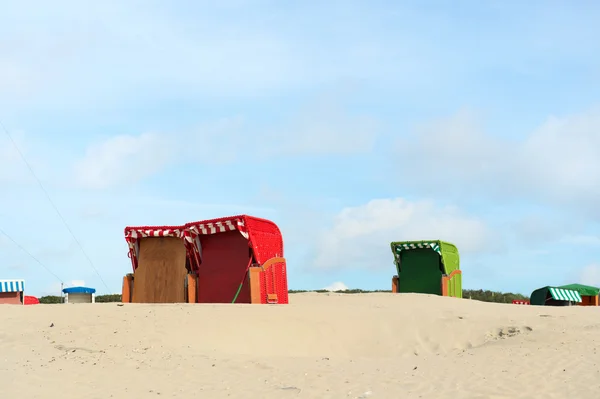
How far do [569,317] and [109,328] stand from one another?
10.4 meters

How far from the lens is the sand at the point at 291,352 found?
8.38 meters

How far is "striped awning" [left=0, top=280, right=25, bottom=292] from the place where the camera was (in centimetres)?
2253

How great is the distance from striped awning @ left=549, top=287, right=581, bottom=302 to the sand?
10852 mm

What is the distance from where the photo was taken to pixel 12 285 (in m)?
22.9

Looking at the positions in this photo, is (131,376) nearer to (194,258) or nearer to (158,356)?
(158,356)

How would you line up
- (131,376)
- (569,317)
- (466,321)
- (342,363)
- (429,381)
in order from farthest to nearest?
(569,317)
(466,321)
(342,363)
(131,376)
(429,381)

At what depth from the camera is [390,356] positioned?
1179cm

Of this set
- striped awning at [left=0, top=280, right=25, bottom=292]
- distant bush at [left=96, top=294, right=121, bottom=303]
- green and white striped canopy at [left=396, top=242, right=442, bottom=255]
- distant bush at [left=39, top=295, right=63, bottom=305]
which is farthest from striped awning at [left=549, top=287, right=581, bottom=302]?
distant bush at [left=39, top=295, right=63, bottom=305]

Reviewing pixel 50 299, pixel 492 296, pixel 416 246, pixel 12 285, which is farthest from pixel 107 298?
pixel 492 296

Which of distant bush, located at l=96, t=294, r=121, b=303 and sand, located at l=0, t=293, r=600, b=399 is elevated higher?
distant bush, located at l=96, t=294, r=121, b=303

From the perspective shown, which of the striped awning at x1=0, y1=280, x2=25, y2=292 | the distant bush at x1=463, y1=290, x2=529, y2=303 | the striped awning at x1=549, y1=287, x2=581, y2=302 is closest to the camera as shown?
the striped awning at x1=0, y1=280, x2=25, y2=292

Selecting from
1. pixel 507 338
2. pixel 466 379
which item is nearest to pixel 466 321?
pixel 507 338

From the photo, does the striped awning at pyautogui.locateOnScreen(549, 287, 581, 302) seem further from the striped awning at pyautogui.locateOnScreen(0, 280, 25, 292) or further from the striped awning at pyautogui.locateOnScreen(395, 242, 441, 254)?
the striped awning at pyautogui.locateOnScreen(0, 280, 25, 292)

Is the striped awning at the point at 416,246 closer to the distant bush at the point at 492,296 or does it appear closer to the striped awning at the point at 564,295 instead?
the striped awning at the point at 564,295
